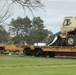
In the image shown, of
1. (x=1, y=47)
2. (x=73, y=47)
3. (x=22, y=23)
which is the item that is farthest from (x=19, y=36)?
(x=73, y=47)

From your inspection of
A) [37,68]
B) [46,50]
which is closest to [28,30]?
[46,50]

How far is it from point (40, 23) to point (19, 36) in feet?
49.8

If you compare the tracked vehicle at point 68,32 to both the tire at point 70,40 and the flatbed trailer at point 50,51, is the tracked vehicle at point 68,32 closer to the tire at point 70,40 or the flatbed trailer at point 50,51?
the tire at point 70,40

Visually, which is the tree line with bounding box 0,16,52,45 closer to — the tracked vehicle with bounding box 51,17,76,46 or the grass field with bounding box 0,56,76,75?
the tracked vehicle with bounding box 51,17,76,46

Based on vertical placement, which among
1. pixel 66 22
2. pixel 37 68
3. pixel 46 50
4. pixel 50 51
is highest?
pixel 66 22

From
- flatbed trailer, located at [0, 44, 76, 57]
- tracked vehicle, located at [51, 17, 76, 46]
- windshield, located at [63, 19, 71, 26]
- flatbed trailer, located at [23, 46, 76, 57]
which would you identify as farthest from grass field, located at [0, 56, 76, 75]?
windshield, located at [63, 19, 71, 26]

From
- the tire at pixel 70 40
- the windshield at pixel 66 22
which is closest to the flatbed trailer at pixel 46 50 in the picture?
the tire at pixel 70 40

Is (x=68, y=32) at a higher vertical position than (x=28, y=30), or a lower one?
lower

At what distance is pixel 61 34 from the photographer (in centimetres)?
4328

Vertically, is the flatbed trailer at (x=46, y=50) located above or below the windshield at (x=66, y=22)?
below

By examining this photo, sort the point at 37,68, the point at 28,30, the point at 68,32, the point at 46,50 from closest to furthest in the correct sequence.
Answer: the point at 37,68 < the point at 68,32 < the point at 46,50 < the point at 28,30

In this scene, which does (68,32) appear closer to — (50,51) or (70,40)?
(70,40)

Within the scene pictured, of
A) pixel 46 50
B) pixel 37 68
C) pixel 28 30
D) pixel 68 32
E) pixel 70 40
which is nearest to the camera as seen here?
pixel 37 68

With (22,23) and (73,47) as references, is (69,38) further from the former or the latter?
(22,23)
